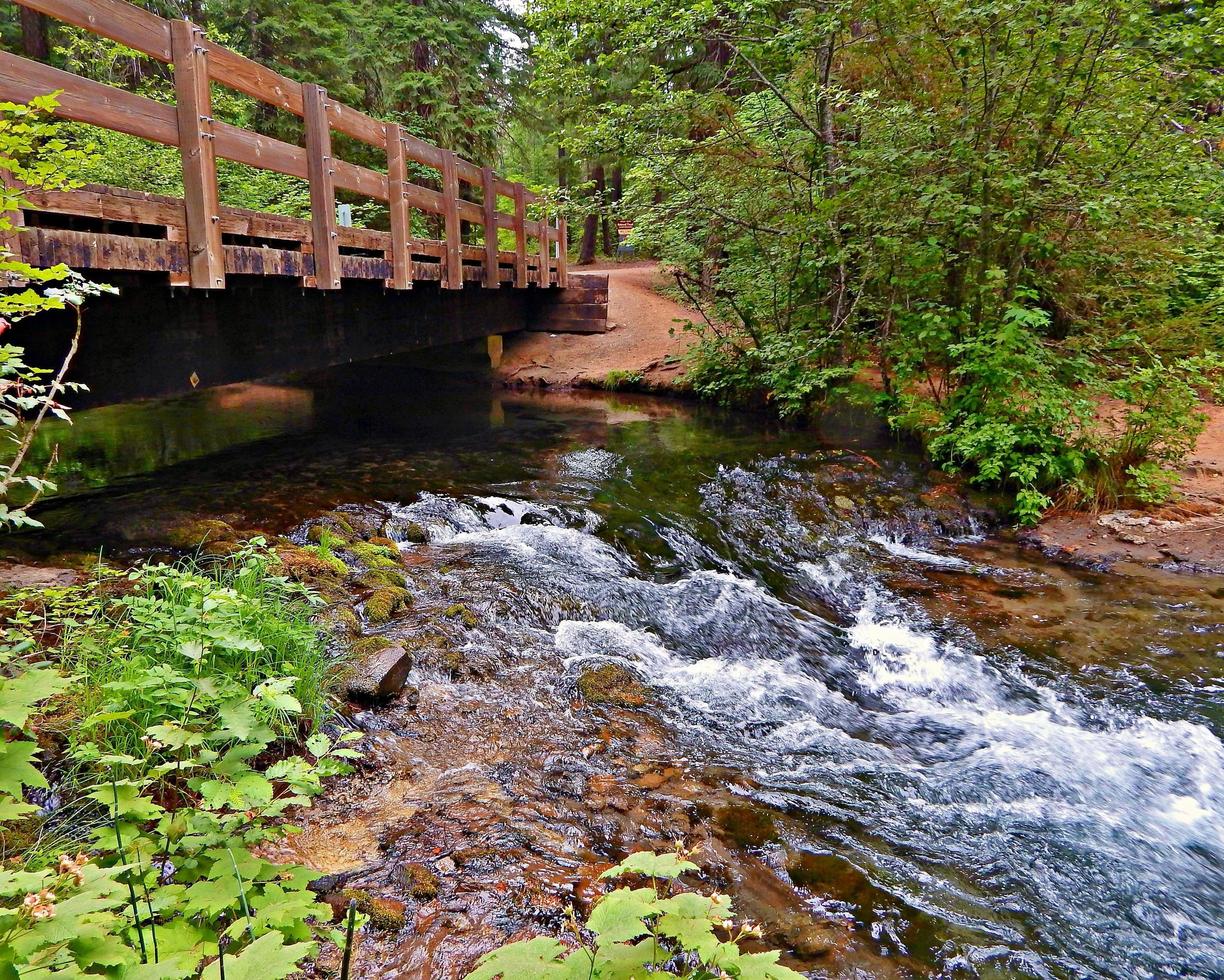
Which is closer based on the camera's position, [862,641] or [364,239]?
[862,641]

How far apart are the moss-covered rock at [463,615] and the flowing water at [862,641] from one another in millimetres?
252

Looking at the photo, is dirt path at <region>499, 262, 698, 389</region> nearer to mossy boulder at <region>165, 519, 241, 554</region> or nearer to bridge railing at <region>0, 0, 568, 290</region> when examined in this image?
bridge railing at <region>0, 0, 568, 290</region>

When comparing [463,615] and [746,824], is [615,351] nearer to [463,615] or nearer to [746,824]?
[463,615]

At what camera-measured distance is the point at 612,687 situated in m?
4.66

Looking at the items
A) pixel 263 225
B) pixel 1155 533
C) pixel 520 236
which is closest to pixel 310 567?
pixel 263 225

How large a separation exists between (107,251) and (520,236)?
936 cm

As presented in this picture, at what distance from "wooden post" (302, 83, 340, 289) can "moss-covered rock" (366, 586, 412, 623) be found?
3.28 meters

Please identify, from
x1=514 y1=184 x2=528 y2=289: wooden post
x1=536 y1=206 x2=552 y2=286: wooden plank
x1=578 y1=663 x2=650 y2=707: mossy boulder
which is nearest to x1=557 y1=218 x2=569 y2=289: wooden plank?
x1=536 y1=206 x2=552 y2=286: wooden plank

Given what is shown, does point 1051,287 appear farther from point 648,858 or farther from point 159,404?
point 159,404

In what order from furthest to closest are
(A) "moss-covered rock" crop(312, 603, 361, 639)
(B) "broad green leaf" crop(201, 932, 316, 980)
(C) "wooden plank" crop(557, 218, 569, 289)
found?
(C) "wooden plank" crop(557, 218, 569, 289) < (A) "moss-covered rock" crop(312, 603, 361, 639) < (B) "broad green leaf" crop(201, 932, 316, 980)

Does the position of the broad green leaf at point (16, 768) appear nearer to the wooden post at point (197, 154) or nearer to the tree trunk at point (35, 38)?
the wooden post at point (197, 154)

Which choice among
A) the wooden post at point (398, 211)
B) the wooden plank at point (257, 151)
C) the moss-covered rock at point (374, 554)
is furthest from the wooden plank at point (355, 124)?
the moss-covered rock at point (374, 554)

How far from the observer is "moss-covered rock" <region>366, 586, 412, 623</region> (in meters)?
5.18

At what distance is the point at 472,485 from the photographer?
8820 millimetres
